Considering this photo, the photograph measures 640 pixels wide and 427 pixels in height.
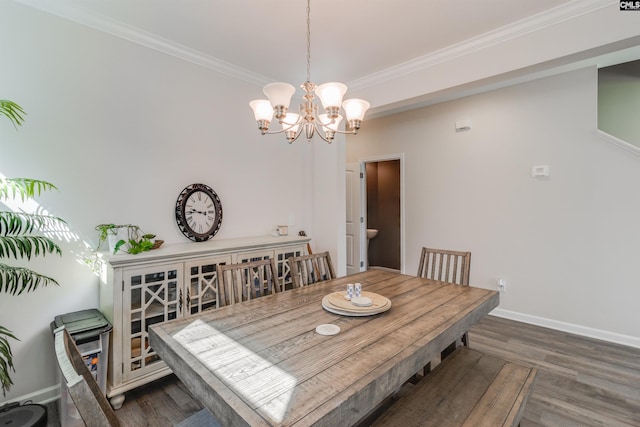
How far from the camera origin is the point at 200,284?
2359 mm

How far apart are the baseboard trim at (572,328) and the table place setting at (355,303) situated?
2600 millimetres

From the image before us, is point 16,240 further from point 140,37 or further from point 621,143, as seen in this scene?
point 621,143

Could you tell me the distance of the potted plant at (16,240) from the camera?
1619mm

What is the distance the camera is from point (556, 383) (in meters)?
2.27

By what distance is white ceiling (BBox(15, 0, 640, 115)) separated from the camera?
6.99ft

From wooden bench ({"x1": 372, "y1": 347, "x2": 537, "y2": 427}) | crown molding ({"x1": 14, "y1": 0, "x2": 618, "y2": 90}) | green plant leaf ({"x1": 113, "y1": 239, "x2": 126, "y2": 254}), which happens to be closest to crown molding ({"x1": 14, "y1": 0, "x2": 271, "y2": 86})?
crown molding ({"x1": 14, "y1": 0, "x2": 618, "y2": 90})

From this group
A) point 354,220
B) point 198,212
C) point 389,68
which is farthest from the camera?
point 354,220

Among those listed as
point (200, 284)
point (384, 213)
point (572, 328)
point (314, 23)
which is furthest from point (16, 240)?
point (384, 213)

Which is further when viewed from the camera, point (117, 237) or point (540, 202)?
point (540, 202)

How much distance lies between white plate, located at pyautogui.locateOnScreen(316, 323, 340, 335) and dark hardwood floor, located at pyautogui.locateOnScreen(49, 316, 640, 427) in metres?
1.25

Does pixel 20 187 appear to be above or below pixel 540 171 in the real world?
below

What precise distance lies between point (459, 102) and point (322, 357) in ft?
12.6

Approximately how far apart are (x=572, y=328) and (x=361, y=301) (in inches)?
114

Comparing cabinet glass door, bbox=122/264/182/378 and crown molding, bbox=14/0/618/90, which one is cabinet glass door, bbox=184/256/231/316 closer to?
cabinet glass door, bbox=122/264/182/378
